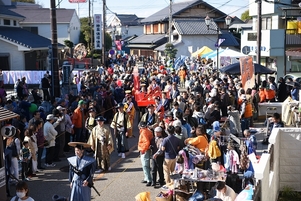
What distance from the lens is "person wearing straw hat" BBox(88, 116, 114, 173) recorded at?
432 inches

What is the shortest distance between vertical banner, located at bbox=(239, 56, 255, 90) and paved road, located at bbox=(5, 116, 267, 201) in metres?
5.99

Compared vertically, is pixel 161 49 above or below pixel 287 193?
above

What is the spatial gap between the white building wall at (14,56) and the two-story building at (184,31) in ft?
56.3

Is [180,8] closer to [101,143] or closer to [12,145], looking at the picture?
[101,143]

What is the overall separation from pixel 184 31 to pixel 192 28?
1.39 metres

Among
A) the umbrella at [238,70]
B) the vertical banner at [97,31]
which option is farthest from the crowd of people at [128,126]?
the vertical banner at [97,31]

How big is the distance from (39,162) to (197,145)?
4.48 m

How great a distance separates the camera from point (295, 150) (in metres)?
10.4

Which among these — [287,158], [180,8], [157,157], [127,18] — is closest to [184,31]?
[180,8]

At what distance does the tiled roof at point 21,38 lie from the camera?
2924 centimetres

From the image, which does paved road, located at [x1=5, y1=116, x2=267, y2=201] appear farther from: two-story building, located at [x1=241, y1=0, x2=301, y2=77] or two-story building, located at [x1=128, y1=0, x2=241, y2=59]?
two-story building, located at [x1=128, y1=0, x2=241, y2=59]

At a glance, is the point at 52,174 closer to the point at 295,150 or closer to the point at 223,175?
the point at 223,175

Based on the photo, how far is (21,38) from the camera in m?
30.8

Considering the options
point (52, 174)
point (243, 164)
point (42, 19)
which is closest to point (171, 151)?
point (243, 164)
